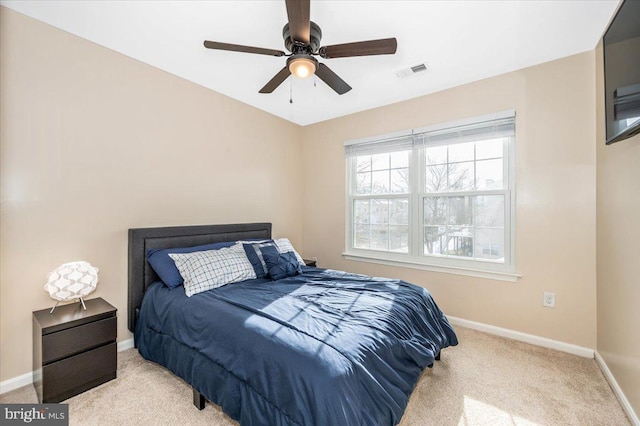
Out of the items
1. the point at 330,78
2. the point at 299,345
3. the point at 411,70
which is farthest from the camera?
the point at 411,70

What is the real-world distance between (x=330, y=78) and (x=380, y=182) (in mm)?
1859

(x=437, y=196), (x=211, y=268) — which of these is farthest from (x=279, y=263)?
(x=437, y=196)

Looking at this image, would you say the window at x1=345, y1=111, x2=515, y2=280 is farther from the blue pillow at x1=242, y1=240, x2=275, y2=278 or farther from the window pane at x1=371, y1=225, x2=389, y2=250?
the blue pillow at x1=242, y1=240, x2=275, y2=278

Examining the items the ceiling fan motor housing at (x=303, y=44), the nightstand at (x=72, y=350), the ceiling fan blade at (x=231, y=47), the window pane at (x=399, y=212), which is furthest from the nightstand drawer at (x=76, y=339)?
the window pane at (x=399, y=212)

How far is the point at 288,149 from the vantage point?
13.8 feet

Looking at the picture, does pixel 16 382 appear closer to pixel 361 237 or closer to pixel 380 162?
pixel 361 237

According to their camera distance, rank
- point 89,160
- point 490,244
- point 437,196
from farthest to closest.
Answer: point 437,196
point 490,244
point 89,160

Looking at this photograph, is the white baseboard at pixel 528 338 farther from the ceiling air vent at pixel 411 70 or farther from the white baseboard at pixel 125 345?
the white baseboard at pixel 125 345

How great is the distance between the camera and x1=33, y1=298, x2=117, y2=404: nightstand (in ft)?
5.76

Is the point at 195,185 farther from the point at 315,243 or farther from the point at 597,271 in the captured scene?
the point at 597,271

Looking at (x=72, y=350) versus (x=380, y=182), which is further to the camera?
(x=380, y=182)

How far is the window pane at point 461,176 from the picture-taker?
9.91 feet

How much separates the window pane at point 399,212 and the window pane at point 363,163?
0.60m

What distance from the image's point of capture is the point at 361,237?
388 cm
